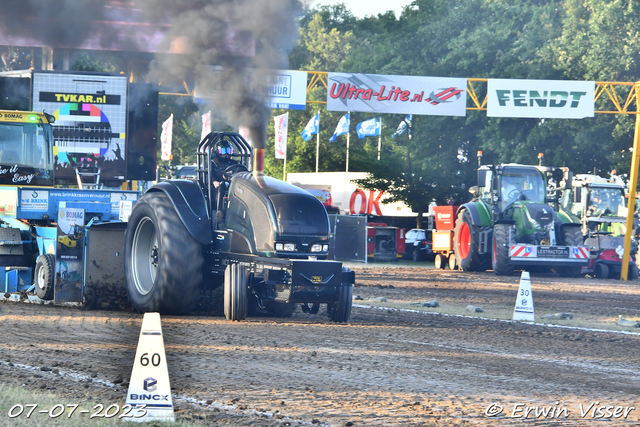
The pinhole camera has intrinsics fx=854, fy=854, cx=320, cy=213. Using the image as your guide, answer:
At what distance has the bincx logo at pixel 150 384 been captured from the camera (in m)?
5.11

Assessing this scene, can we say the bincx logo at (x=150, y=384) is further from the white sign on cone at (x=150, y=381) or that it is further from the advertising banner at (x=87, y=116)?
the advertising banner at (x=87, y=116)

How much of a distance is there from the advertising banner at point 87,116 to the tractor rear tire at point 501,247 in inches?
422

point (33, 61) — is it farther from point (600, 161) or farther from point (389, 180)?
point (600, 161)

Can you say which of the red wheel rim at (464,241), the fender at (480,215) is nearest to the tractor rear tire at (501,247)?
the fender at (480,215)

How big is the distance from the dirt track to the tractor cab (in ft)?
8.42

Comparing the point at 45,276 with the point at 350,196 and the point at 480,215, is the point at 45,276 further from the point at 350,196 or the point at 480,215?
the point at 350,196

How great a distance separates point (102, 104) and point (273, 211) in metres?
8.27

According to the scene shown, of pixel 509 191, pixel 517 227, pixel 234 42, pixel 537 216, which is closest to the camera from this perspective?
pixel 234 42

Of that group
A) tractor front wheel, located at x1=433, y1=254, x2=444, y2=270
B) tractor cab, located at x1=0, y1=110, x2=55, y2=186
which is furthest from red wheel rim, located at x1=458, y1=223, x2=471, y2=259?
tractor cab, located at x1=0, y1=110, x2=55, y2=186

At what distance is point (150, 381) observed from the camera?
16.8 ft

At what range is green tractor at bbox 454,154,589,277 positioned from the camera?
23.3 metres

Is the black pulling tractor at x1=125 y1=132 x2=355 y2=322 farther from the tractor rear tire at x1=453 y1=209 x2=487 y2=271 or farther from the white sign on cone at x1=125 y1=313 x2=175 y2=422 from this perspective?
the tractor rear tire at x1=453 y1=209 x2=487 y2=271

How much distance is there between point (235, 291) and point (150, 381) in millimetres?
5371

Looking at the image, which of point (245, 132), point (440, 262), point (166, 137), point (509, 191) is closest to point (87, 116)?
point (245, 132)
